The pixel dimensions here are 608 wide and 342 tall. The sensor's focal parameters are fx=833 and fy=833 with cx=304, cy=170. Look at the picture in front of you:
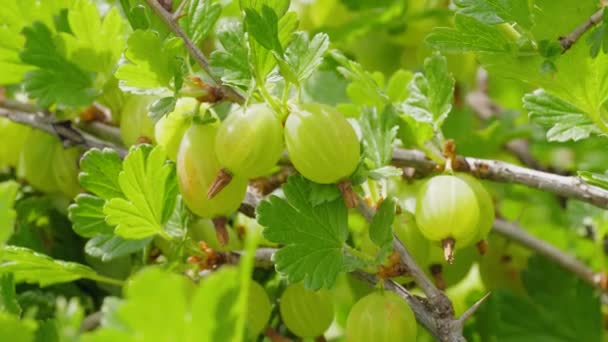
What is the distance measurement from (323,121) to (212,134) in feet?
0.38

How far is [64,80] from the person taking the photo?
3.32ft

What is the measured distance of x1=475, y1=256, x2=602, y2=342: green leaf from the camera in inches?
49.6

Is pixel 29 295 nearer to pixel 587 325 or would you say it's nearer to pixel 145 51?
pixel 145 51

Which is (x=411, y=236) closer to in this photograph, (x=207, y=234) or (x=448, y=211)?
(x=448, y=211)

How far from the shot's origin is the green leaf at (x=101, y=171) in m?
0.86

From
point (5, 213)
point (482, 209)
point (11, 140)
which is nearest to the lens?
point (5, 213)

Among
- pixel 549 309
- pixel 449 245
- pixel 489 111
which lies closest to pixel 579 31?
pixel 449 245

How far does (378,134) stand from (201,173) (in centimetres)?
20

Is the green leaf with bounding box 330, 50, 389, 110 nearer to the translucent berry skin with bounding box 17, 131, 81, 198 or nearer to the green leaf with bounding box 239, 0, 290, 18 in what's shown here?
the green leaf with bounding box 239, 0, 290, 18

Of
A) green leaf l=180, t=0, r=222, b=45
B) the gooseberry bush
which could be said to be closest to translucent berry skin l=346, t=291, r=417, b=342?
the gooseberry bush

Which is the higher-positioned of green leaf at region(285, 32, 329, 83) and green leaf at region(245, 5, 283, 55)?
green leaf at region(245, 5, 283, 55)

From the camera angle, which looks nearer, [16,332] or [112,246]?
[16,332]

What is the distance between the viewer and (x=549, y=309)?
127 centimetres

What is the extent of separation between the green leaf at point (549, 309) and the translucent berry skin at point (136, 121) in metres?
0.60
